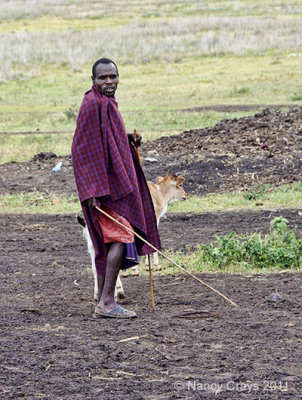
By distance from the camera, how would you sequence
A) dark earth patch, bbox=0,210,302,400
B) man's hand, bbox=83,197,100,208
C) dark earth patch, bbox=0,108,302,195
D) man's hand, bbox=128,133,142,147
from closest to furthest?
dark earth patch, bbox=0,210,302,400 < man's hand, bbox=83,197,100,208 < man's hand, bbox=128,133,142,147 < dark earth patch, bbox=0,108,302,195

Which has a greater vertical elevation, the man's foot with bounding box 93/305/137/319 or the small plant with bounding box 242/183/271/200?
the man's foot with bounding box 93/305/137/319

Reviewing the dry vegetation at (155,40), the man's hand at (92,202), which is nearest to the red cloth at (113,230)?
the man's hand at (92,202)

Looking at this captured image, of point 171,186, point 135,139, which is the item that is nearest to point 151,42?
point 171,186

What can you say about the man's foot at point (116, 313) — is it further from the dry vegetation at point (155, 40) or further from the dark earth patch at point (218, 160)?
the dry vegetation at point (155, 40)

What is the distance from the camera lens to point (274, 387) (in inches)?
168

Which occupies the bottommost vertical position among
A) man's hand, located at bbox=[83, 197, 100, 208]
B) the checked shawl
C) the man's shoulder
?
man's hand, located at bbox=[83, 197, 100, 208]

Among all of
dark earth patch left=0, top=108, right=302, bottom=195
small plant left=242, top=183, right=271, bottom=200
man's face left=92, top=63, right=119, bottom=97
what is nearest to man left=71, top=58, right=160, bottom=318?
man's face left=92, top=63, right=119, bottom=97

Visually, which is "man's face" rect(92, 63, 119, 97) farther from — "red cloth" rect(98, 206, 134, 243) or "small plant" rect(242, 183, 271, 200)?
"small plant" rect(242, 183, 271, 200)

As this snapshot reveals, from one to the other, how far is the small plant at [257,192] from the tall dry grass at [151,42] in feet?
88.8

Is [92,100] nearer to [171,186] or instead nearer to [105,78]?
[105,78]

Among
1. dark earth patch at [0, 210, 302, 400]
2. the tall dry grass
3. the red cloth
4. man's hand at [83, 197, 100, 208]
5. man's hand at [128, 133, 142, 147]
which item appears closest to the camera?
dark earth patch at [0, 210, 302, 400]

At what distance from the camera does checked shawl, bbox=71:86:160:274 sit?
600 cm

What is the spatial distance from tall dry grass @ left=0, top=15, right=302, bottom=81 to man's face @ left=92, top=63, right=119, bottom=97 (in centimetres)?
Result: 3300

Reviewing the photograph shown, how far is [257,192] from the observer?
12.8 metres
